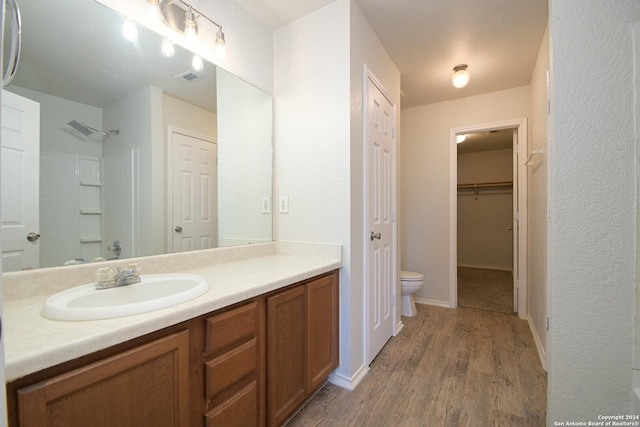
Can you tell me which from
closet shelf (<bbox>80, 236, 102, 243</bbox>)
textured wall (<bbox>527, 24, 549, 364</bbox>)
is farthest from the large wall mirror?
textured wall (<bbox>527, 24, 549, 364</bbox>)

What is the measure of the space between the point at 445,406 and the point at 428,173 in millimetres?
2398

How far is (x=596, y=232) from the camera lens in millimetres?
1096

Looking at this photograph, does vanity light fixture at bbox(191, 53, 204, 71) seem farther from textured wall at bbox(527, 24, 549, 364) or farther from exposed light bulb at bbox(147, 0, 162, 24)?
textured wall at bbox(527, 24, 549, 364)

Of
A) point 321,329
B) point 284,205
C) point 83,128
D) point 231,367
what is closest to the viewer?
point 231,367

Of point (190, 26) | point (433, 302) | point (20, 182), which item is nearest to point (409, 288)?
point (433, 302)

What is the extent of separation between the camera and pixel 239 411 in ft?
3.61

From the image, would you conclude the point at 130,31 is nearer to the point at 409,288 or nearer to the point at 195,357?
the point at 195,357

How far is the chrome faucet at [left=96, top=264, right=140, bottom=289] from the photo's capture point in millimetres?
1077

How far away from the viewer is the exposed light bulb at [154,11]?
1.30 m

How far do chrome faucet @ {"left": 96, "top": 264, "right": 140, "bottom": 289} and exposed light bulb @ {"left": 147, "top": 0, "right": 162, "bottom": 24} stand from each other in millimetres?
1177

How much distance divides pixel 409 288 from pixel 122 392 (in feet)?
8.23

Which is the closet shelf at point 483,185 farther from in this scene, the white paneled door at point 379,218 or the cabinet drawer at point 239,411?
the cabinet drawer at point 239,411

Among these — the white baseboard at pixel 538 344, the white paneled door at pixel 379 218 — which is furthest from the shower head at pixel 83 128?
the white baseboard at pixel 538 344

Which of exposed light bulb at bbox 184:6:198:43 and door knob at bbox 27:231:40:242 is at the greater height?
exposed light bulb at bbox 184:6:198:43
